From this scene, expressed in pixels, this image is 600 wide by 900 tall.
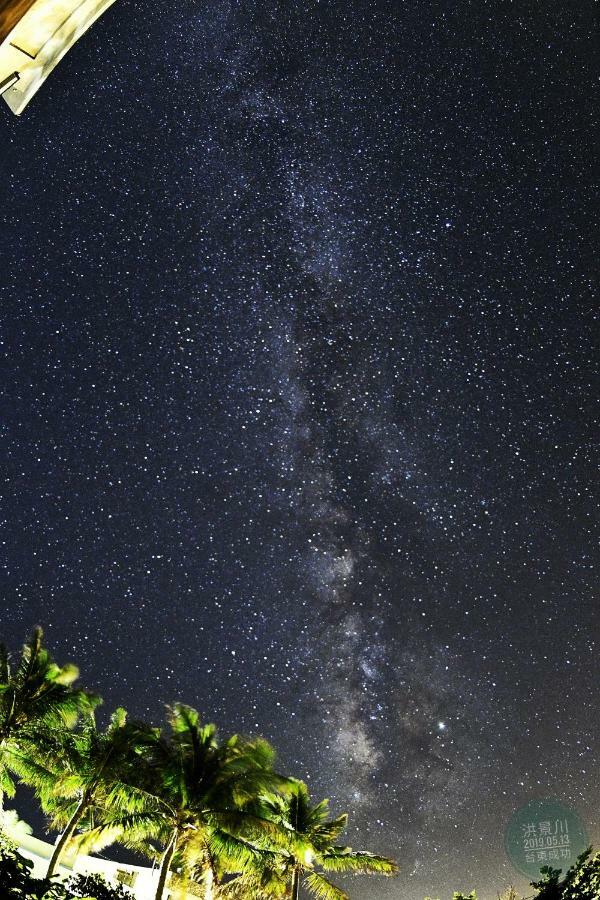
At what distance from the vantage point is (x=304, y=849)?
22.8 metres

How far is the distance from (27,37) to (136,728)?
1977cm

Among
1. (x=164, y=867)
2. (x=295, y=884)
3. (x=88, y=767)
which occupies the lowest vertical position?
(x=295, y=884)

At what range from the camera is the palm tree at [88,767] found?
736 inches

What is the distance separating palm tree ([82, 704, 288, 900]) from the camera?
60.1 feet

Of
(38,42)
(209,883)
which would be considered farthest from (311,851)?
(38,42)

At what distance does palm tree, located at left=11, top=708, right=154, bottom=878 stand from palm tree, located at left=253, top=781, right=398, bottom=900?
22.5 feet

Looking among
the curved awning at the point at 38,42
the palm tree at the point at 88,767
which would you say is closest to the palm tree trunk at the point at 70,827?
A: the palm tree at the point at 88,767

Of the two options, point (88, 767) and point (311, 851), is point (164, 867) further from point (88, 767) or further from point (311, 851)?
point (311, 851)

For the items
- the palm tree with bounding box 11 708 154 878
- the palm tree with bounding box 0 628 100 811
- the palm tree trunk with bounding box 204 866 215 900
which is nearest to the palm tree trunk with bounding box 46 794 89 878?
the palm tree with bounding box 11 708 154 878

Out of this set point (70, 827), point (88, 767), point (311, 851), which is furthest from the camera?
point (311, 851)

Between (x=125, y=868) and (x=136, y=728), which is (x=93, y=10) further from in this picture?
(x=125, y=868)

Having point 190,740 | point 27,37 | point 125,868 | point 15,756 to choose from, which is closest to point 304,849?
point 190,740

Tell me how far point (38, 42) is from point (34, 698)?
775 inches

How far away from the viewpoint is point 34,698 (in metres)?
19.0
